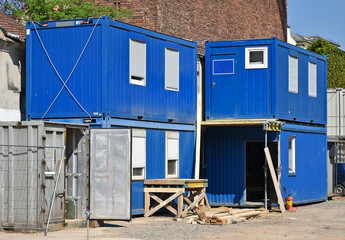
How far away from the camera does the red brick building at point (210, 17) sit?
102 feet

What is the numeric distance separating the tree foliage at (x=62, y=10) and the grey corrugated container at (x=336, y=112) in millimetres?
13247

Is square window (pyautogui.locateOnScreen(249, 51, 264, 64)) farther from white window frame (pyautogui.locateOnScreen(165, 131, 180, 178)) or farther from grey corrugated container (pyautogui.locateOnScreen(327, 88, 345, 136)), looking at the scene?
grey corrugated container (pyautogui.locateOnScreen(327, 88, 345, 136))

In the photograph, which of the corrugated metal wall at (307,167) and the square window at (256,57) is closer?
the square window at (256,57)

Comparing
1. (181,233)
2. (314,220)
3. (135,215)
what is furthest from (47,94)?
(314,220)

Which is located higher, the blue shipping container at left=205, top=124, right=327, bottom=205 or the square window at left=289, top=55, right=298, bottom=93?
the square window at left=289, top=55, right=298, bottom=93

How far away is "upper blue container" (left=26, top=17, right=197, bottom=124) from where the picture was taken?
70.6 ft

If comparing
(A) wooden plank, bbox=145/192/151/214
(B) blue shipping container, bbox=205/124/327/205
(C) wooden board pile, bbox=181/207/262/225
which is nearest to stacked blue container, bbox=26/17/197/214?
(A) wooden plank, bbox=145/192/151/214

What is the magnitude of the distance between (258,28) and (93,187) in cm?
2413

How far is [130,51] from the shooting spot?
22500 millimetres

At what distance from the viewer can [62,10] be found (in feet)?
98.6

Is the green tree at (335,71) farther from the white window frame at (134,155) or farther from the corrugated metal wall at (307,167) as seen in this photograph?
the white window frame at (134,155)

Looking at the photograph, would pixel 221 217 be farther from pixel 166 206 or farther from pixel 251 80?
pixel 251 80

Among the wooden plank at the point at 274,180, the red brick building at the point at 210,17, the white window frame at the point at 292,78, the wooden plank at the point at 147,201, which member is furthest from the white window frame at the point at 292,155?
the red brick building at the point at 210,17

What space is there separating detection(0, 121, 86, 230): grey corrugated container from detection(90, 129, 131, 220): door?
148 cm
